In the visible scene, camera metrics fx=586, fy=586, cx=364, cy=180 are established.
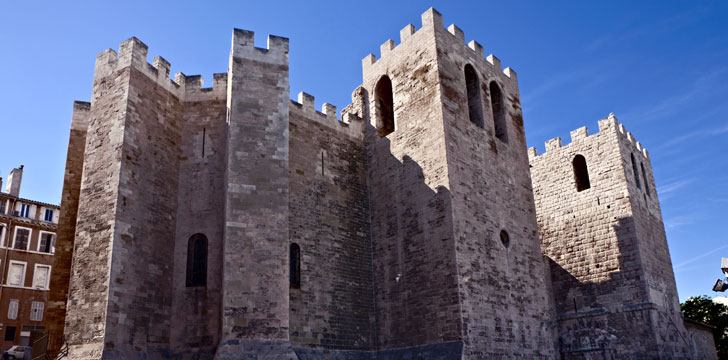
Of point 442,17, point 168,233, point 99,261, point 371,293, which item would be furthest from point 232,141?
point 442,17

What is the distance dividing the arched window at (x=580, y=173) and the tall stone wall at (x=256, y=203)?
1220 centimetres

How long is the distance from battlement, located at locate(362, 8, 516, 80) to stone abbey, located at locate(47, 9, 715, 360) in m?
0.06

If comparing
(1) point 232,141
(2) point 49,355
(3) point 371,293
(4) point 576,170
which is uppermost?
(4) point 576,170

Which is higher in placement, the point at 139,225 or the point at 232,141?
the point at 232,141

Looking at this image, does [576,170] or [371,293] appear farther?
[576,170]

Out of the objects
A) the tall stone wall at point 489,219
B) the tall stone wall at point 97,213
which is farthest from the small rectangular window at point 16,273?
the tall stone wall at point 489,219

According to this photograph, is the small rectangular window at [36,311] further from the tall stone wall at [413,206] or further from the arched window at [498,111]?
the arched window at [498,111]

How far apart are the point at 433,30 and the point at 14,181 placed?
74.2 feet

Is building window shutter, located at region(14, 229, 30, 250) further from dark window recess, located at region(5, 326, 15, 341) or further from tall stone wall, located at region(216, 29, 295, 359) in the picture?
tall stone wall, located at region(216, 29, 295, 359)

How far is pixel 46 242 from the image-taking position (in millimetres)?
28281

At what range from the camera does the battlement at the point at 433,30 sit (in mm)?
17406

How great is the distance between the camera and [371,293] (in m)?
16.3

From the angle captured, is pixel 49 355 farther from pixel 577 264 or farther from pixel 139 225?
pixel 577 264

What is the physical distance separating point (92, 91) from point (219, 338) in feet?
23.8
